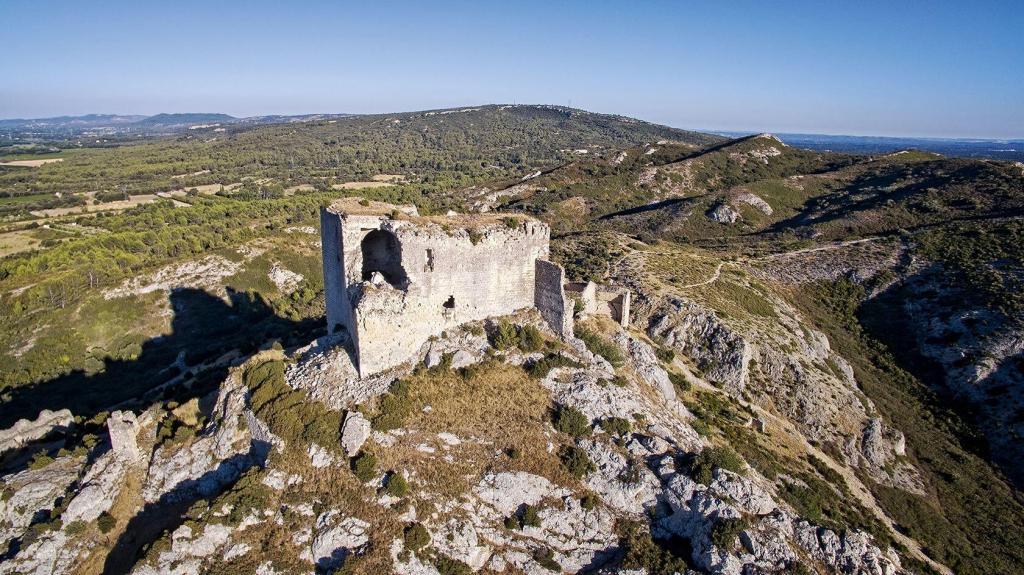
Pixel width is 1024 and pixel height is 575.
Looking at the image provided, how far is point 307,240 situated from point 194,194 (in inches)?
2576

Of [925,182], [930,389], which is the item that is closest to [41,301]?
[930,389]

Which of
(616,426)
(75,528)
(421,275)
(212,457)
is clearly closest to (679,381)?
(616,426)

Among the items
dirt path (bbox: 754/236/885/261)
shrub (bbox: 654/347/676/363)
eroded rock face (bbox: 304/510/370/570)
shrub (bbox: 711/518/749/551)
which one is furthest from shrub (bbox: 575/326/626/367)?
dirt path (bbox: 754/236/885/261)

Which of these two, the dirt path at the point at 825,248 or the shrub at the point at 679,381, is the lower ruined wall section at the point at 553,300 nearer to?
the shrub at the point at 679,381

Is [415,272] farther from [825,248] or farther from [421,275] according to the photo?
[825,248]

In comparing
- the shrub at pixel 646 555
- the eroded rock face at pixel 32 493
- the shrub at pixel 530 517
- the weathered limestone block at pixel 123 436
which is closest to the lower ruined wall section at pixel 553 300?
the shrub at pixel 530 517

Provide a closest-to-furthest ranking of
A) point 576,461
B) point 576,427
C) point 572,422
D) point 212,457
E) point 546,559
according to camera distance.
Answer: point 546,559 → point 576,461 → point 212,457 → point 576,427 → point 572,422

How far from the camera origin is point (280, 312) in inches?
2803

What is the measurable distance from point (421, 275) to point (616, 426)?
12417mm

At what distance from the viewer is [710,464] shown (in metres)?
24.1

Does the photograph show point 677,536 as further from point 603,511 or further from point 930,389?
point 930,389

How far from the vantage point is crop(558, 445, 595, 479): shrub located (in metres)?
23.7

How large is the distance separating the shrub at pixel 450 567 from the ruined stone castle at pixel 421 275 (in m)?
9.89

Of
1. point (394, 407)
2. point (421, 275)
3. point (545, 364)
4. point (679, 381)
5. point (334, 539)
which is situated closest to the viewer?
point (334, 539)
